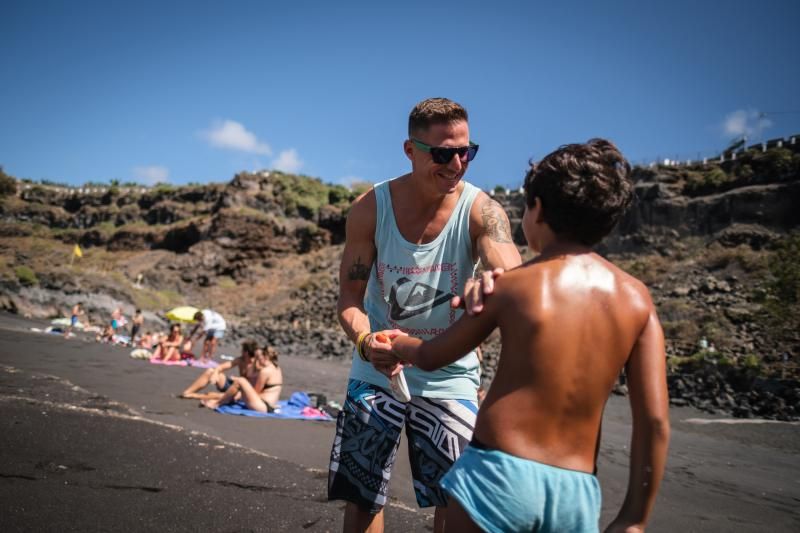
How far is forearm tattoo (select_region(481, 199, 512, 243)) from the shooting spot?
109 inches

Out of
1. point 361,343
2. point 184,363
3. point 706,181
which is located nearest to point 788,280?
point 184,363

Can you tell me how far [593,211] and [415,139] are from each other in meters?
1.36

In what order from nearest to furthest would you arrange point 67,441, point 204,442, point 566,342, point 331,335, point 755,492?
point 566,342 → point 67,441 → point 204,442 → point 755,492 → point 331,335

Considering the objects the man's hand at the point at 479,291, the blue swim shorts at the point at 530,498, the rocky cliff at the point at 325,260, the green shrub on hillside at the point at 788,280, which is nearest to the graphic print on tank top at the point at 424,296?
the man's hand at the point at 479,291

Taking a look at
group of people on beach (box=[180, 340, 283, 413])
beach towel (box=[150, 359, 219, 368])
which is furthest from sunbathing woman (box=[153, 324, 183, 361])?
group of people on beach (box=[180, 340, 283, 413])

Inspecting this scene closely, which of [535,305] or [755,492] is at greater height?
[535,305]

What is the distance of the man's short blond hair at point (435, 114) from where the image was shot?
9.46 ft

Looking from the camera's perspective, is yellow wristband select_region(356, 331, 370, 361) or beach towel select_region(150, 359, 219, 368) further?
beach towel select_region(150, 359, 219, 368)

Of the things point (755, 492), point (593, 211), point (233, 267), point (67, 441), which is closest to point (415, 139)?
point (593, 211)

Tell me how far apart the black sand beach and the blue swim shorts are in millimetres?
2239

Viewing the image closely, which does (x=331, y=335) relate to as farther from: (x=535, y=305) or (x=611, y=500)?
(x=535, y=305)

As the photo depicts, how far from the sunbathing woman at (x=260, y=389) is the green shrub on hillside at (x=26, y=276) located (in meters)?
25.2

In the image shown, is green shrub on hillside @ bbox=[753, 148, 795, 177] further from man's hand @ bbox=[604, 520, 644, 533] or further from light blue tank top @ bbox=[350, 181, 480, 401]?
man's hand @ bbox=[604, 520, 644, 533]

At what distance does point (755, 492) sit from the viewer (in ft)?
23.7
